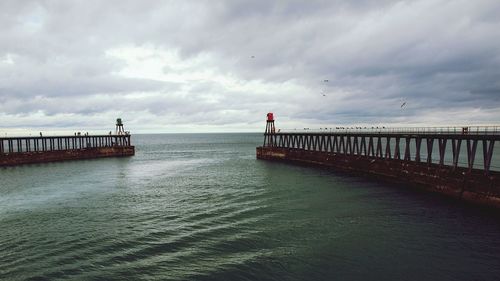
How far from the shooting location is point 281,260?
14.5m

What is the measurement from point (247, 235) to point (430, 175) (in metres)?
20.8

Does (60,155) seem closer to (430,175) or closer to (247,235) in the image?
(247,235)

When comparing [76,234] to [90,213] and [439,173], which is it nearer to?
[90,213]

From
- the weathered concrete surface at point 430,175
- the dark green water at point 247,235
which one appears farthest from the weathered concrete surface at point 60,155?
the weathered concrete surface at point 430,175

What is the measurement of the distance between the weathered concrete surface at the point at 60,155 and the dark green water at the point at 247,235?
35.1 metres

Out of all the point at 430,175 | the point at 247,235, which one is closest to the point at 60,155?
the point at 247,235

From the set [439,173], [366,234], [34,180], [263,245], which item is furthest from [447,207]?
[34,180]

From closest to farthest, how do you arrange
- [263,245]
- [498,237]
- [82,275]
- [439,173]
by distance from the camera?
1. [82,275]
2. [263,245]
3. [498,237]
4. [439,173]

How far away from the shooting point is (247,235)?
17.7 metres

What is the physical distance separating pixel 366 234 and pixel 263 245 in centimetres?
622

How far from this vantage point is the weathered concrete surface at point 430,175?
77.5 ft

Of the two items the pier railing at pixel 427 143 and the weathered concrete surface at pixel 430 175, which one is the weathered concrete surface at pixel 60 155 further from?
the weathered concrete surface at pixel 430 175

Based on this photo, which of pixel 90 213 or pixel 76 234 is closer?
pixel 76 234

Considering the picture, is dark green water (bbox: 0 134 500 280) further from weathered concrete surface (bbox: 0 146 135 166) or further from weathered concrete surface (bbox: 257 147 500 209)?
weathered concrete surface (bbox: 0 146 135 166)
